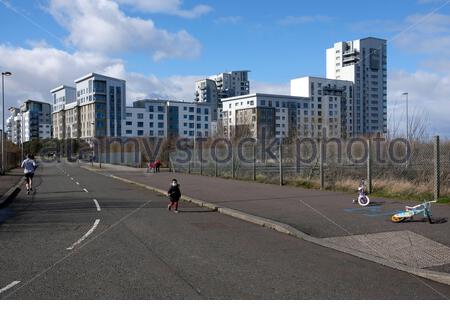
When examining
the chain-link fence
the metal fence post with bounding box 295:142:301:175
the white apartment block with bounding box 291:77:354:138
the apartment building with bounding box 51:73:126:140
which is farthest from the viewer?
the apartment building with bounding box 51:73:126:140

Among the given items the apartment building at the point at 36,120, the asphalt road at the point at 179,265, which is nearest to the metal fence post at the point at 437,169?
the asphalt road at the point at 179,265

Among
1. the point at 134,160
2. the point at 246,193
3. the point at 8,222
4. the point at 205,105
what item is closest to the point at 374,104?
the point at 205,105

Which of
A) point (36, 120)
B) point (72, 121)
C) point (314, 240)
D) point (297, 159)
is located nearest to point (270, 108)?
point (72, 121)

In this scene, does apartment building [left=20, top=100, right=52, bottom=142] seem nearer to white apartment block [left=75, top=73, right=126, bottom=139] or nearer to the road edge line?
white apartment block [left=75, top=73, right=126, bottom=139]

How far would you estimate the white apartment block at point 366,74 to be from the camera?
5027 inches

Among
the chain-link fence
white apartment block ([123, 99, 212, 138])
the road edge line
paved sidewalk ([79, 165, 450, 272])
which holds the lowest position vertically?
the road edge line

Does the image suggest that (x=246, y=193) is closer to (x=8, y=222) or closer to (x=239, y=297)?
(x=8, y=222)

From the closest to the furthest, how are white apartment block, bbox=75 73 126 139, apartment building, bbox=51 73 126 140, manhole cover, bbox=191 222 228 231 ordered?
1. manhole cover, bbox=191 222 228 231
2. white apartment block, bbox=75 73 126 139
3. apartment building, bbox=51 73 126 140

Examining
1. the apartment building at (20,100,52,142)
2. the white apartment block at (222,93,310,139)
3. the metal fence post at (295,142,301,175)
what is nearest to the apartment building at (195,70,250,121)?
the white apartment block at (222,93,310,139)

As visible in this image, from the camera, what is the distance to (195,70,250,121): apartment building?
159375mm

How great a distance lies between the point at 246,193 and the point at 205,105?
117 meters

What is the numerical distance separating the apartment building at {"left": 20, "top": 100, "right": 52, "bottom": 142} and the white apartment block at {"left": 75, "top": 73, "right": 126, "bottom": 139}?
4853cm

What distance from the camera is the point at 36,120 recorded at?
179125 millimetres
